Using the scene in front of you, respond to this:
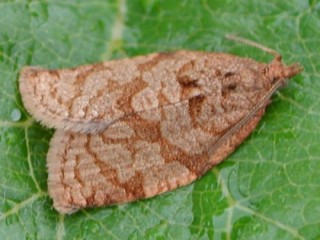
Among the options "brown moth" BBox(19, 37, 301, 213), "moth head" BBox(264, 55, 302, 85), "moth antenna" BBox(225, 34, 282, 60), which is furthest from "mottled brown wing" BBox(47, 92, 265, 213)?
"moth antenna" BBox(225, 34, 282, 60)

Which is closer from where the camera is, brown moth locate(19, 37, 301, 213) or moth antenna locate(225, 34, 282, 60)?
brown moth locate(19, 37, 301, 213)

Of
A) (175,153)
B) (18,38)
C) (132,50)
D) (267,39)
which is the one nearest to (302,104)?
(267,39)

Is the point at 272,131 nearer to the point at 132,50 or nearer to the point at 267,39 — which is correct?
the point at 267,39

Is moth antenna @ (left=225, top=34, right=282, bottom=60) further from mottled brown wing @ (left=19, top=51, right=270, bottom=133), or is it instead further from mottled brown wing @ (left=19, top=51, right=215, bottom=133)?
mottled brown wing @ (left=19, top=51, right=215, bottom=133)

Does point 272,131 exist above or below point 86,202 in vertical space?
above

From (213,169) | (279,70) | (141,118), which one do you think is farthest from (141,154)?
(279,70)

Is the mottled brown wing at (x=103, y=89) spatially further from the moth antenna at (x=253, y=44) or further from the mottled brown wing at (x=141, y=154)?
the moth antenna at (x=253, y=44)

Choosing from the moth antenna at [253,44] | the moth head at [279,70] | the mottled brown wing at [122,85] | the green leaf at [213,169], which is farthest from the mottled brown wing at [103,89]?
the moth head at [279,70]
